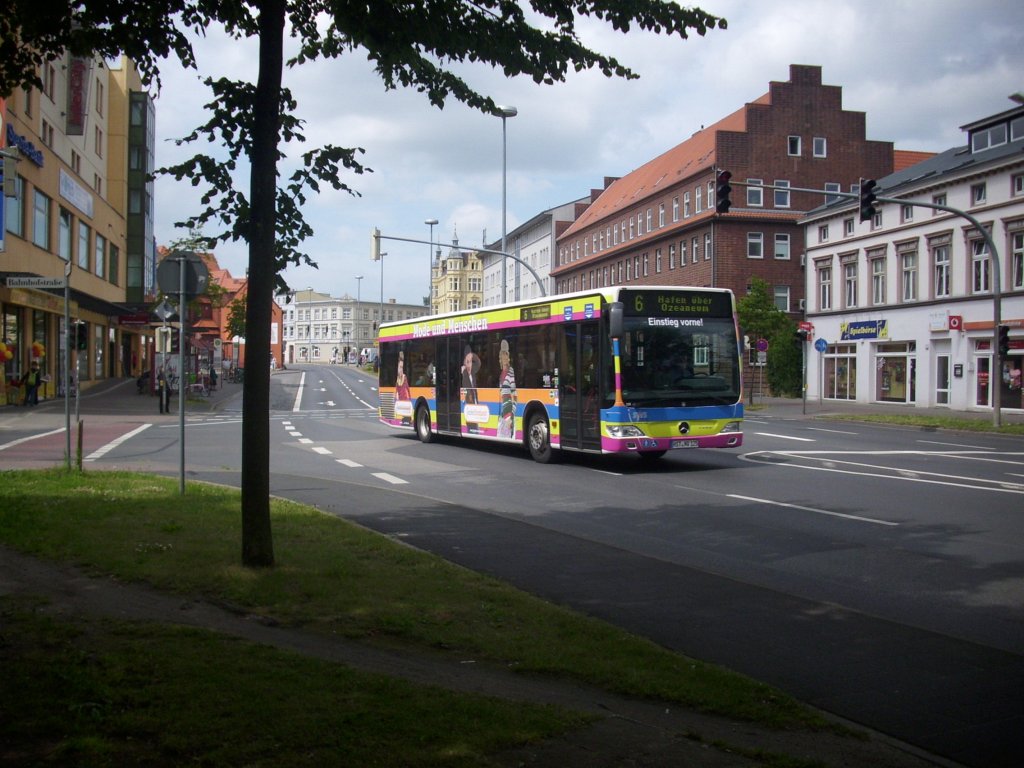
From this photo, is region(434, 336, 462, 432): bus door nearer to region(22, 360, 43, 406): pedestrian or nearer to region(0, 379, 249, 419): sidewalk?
region(0, 379, 249, 419): sidewalk

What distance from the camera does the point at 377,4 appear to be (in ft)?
24.3

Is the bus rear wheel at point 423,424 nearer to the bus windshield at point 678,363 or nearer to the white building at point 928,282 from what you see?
the bus windshield at point 678,363

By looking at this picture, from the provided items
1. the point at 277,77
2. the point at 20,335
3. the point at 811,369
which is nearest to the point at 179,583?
the point at 277,77

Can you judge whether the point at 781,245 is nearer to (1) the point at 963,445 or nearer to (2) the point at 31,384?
(1) the point at 963,445

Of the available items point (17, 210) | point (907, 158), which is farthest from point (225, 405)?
point (907, 158)

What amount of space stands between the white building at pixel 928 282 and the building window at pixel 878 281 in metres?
0.07

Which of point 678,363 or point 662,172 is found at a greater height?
point 662,172

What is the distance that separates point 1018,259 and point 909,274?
306 inches

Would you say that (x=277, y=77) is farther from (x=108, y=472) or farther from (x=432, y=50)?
(x=108, y=472)

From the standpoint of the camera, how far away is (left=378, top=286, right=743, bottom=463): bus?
16484 mm

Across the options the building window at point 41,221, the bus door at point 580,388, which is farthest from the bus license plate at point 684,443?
the building window at point 41,221

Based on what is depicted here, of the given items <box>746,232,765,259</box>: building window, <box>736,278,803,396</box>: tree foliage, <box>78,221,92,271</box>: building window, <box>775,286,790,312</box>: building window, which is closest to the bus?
<box>736,278,803,396</box>: tree foliage

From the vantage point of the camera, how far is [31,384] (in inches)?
1462

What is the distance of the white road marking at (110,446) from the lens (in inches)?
787
